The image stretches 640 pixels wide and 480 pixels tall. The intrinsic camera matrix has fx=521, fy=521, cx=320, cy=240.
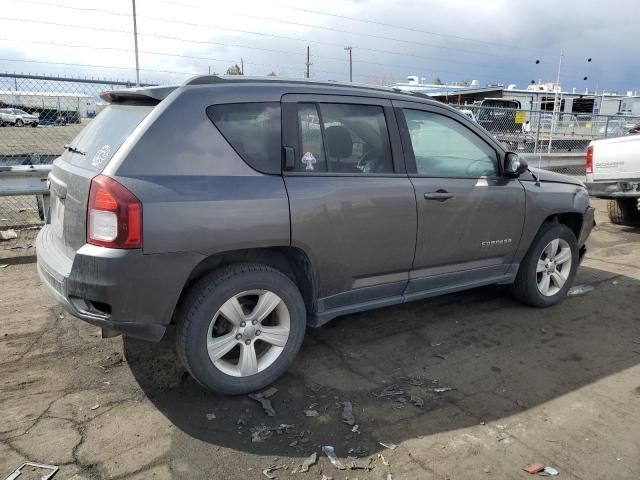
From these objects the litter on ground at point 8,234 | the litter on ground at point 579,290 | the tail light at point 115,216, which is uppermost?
the tail light at point 115,216

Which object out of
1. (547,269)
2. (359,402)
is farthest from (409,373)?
(547,269)

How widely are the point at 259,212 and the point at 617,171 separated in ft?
22.7

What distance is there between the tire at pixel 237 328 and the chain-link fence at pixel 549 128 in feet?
35.0

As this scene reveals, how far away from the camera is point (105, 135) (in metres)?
3.15

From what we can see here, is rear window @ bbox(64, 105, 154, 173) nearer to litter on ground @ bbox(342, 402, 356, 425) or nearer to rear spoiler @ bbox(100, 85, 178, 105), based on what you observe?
rear spoiler @ bbox(100, 85, 178, 105)

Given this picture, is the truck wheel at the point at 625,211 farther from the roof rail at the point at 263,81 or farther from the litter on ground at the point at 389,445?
the litter on ground at the point at 389,445

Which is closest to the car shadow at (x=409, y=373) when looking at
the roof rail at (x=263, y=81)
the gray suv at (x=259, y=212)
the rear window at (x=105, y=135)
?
the gray suv at (x=259, y=212)

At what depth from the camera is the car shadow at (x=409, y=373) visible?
2932 mm

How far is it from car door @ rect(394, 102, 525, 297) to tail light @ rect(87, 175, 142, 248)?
194cm

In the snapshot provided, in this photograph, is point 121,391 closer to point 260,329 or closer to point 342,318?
point 260,329

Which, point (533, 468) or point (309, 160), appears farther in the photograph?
point (309, 160)

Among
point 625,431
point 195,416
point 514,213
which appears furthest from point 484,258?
point 195,416

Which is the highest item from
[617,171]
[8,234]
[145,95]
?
[145,95]

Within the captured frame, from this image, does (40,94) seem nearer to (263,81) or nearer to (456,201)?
(263,81)
